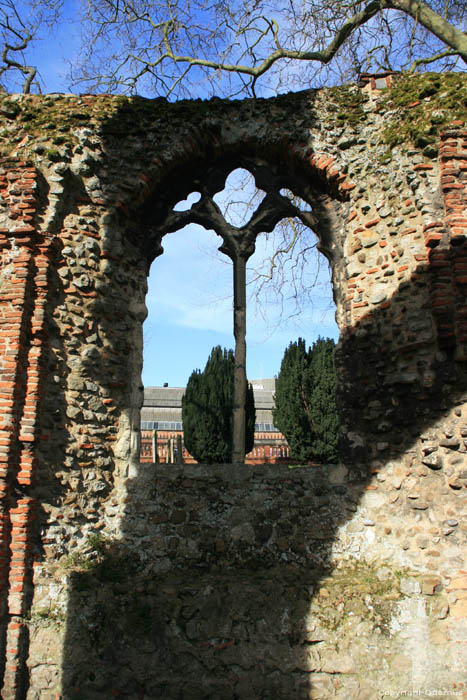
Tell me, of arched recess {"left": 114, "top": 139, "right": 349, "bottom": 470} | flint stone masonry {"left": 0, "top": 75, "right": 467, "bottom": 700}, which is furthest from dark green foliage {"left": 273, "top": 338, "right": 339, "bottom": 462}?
flint stone masonry {"left": 0, "top": 75, "right": 467, "bottom": 700}

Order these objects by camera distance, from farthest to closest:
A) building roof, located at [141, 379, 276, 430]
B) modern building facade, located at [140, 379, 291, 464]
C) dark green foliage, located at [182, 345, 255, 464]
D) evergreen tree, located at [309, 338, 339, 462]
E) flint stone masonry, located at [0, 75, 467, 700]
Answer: building roof, located at [141, 379, 276, 430], modern building facade, located at [140, 379, 291, 464], evergreen tree, located at [309, 338, 339, 462], dark green foliage, located at [182, 345, 255, 464], flint stone masonry, located at [0, 75, 467, 700]

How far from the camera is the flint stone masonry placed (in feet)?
15.1

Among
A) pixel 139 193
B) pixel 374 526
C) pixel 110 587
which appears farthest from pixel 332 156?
pixel 110 587

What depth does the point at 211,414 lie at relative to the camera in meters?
12.3

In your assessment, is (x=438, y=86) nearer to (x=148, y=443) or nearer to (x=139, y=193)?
(x=139, y=193)

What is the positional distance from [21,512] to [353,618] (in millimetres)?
3070

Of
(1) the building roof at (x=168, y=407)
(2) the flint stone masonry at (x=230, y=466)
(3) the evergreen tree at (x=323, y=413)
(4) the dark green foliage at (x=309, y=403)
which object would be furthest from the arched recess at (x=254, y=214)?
(1) the building roof at (x=168, y=407)

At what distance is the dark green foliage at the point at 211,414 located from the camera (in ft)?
39.0

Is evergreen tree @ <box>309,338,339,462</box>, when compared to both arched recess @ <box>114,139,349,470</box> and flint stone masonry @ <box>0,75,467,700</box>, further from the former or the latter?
flint stone masonry @ <box>0,75,467,700</box>

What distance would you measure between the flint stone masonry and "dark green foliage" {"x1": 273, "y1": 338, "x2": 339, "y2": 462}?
288 inches

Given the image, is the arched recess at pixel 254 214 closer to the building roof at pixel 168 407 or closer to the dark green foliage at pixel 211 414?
the dark green foliage at pixel 211 414

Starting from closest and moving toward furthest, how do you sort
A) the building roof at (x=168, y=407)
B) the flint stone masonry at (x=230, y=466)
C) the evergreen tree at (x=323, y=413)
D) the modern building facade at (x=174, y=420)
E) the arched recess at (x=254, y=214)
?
the flint stone masonry at (x=230, y=466) → the arched recess at (x=254, y=214) → the evergreen tree at (x=323, y=413) → the modern building facade at (x=174, y=420) → the building roof at (x=168, y=407)

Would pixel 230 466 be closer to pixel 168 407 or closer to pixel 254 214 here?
pixel 254 214

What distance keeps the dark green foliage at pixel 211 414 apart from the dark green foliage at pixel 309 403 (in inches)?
47.3
